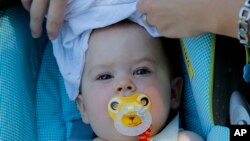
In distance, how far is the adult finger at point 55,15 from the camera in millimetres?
1547

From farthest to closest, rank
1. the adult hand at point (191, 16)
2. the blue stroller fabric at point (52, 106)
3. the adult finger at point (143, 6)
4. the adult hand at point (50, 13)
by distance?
the blue stroller fabric at point (52, 106), the adult hand at point (50, 13), the adult finger at point (143, 6), the adult hand at point (191, 16)

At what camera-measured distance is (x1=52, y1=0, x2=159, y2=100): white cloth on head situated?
1.59 meters

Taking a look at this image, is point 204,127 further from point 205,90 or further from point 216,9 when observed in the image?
point 216,9

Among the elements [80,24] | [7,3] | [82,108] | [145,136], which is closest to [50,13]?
[80,24]

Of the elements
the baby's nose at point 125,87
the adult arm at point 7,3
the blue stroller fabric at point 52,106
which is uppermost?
the adult arm at point 7,3

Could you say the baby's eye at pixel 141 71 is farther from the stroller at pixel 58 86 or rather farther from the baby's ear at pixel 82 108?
the baby's ear at pixel 82 108

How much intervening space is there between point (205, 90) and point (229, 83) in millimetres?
76

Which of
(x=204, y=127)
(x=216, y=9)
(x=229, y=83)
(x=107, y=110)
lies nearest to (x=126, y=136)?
(x=107, y=110)

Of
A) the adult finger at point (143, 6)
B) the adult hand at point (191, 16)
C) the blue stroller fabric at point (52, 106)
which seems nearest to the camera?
the adult hand at point (191, 16)

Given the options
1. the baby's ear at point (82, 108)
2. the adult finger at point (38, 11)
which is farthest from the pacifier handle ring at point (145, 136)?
the adult finger at point (38, 11)

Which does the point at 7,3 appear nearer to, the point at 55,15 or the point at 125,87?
the point at 55,15

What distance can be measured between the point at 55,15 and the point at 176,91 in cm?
49

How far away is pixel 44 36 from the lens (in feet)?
6.27

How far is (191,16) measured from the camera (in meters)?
1.34
